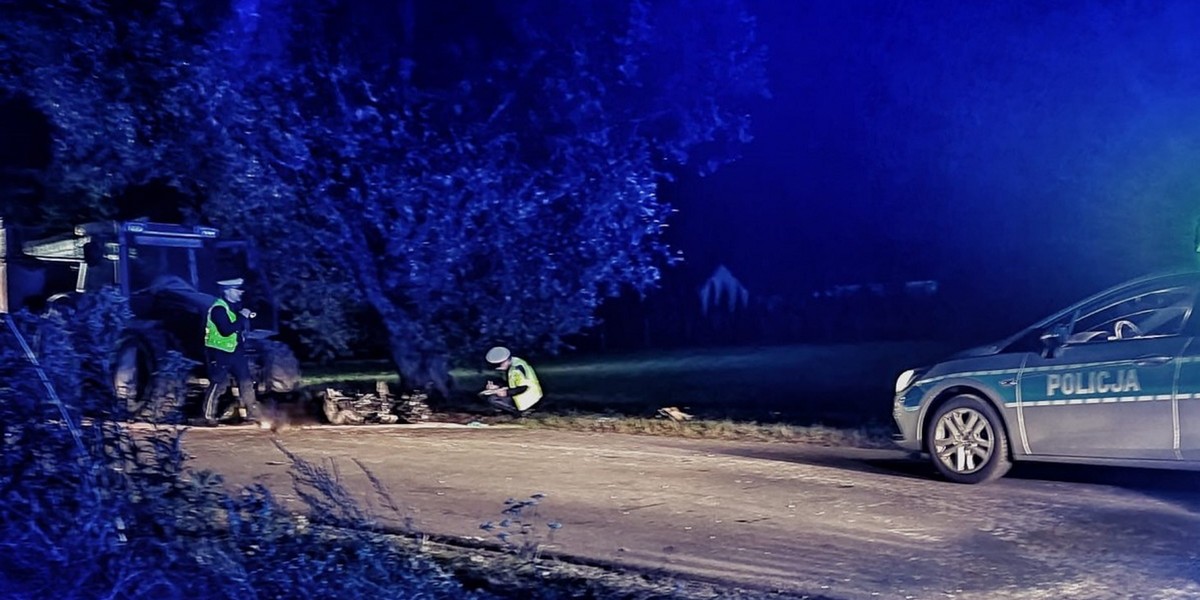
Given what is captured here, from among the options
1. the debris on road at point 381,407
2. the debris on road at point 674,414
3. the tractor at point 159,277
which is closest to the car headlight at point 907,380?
the debris on road at point 674,414

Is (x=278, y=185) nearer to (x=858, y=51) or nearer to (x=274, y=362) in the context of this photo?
(x=274, y=362)

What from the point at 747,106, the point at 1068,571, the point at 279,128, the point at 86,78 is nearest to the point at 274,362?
the point at 279,128

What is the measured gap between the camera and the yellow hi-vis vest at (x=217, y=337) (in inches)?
410

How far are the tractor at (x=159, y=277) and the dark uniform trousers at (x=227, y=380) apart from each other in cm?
14

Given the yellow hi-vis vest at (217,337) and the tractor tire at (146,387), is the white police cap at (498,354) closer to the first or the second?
the yellow hi-vis vest at (217,337)

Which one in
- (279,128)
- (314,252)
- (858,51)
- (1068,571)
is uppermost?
(858,51)

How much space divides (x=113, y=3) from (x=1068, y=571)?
8676 mm

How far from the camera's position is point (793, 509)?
7.58 m

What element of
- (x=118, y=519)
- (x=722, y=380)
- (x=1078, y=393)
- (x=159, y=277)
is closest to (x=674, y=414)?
(x=722, y=380)

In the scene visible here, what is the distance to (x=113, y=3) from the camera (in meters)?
9.92

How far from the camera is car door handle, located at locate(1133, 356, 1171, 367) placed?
751cm

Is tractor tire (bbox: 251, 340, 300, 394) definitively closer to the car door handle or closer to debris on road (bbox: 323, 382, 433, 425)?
debris on road (bbox: 323, 382, 433, 425)

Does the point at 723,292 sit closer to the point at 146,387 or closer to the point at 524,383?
the point at 524,383

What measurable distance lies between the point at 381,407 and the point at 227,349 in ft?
6.22
